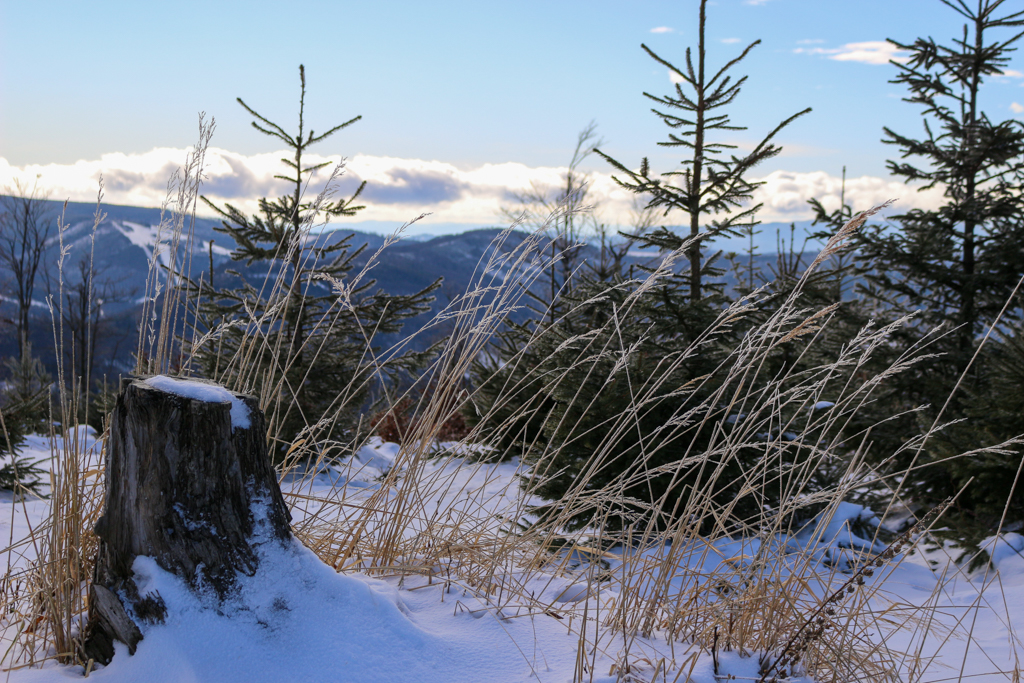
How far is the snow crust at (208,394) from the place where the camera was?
1388 mm

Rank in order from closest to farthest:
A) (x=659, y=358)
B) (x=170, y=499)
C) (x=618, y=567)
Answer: (x=170, y=499)
(x=618, y=567)
(x=659, y=358)

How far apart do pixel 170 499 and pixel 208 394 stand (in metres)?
0.24

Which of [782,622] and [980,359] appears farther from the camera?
[980,359]

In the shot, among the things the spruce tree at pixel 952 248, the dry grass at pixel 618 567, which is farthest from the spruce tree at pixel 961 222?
the dry grass at pixel 618 567

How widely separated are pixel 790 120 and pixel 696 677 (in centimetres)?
429

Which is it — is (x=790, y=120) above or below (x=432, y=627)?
above

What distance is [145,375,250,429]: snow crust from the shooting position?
54.6 inches

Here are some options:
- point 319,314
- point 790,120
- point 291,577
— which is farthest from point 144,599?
point 319,314

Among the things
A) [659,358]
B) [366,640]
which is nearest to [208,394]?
[366,640]

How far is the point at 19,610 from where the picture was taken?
157 cm

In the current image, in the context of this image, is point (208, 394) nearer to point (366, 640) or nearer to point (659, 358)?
point (366, 640)

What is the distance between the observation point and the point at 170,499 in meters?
1.38

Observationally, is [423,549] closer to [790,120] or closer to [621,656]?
[621,656]

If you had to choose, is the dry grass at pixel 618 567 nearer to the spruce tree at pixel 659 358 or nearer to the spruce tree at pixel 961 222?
the spruce tree at pixel 659 358
